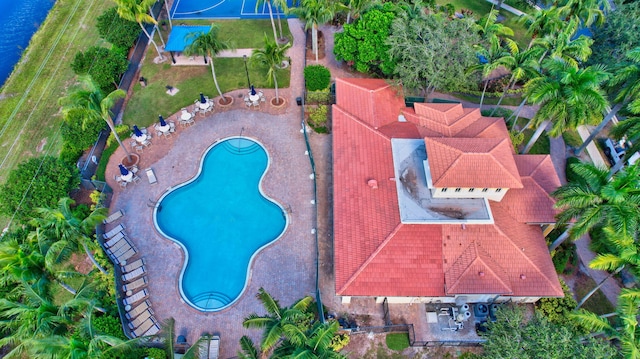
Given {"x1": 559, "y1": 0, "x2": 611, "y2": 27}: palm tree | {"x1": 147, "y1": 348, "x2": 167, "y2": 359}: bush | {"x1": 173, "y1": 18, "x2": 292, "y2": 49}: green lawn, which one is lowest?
{"x1": 147, "y1": 348, "x2": 167, "y2": 359}: bush

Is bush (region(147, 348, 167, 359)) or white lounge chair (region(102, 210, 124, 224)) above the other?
white lounge chair (region(102, 210, 124, 224))

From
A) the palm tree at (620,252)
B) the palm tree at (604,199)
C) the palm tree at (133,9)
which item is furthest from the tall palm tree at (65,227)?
the palm tree at (620,252)

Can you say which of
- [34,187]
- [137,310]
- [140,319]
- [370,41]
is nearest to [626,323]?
[140,319]

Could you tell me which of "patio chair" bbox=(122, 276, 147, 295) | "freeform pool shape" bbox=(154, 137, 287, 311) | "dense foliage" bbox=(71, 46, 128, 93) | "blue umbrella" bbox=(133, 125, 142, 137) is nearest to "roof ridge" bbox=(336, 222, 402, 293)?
"freeform pool shape" bbox=(154, 137, 287, 311)

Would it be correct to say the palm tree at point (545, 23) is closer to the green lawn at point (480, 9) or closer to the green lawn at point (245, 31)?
the green lawn at point (480, 9)

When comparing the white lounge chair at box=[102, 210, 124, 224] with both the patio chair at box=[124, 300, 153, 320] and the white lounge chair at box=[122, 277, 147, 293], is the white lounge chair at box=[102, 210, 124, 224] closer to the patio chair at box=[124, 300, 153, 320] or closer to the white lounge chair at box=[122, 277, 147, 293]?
the white lounge chair at box=[122, 277, 147, 293]

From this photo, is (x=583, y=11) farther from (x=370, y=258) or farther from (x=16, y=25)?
(x=16, y=25)

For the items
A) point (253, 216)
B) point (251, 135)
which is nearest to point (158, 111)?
point (251, 135)
